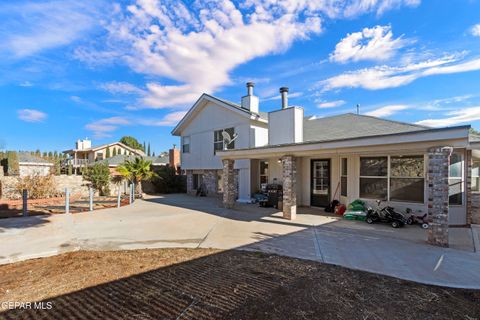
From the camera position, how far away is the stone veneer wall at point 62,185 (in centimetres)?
1406

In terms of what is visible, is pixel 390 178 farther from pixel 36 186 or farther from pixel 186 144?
pixel 36 186

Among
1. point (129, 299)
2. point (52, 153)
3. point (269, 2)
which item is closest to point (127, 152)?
point (52, 153)

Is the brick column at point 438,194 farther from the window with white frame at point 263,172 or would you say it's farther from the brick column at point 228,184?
the window with white frame at point 263,172

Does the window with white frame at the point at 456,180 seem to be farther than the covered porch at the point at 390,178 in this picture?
Yes

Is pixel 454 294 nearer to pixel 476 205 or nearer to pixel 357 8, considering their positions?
pixel 476 205

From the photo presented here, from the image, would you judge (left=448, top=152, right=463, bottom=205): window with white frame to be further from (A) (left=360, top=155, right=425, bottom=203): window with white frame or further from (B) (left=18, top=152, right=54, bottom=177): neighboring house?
(B) (left=18, top=152, right=54, bottom=177): neighboring house

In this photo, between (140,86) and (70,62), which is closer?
(70,62)

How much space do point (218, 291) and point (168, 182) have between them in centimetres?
1734

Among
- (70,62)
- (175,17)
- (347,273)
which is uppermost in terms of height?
(175,17)

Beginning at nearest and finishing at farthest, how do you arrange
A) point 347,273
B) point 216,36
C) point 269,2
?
point 347,273
point 269,2
point 216,36

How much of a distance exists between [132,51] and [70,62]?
3325 mm

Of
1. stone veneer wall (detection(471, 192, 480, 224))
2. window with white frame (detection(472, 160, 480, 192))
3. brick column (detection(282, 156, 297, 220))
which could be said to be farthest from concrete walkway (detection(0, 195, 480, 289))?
window with white frame (detection(472, 160, 480, 192))

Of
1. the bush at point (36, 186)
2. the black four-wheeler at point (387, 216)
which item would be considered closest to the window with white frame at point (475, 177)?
the black four-wheeler at point (387, 216)

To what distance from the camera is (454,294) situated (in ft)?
11.9
